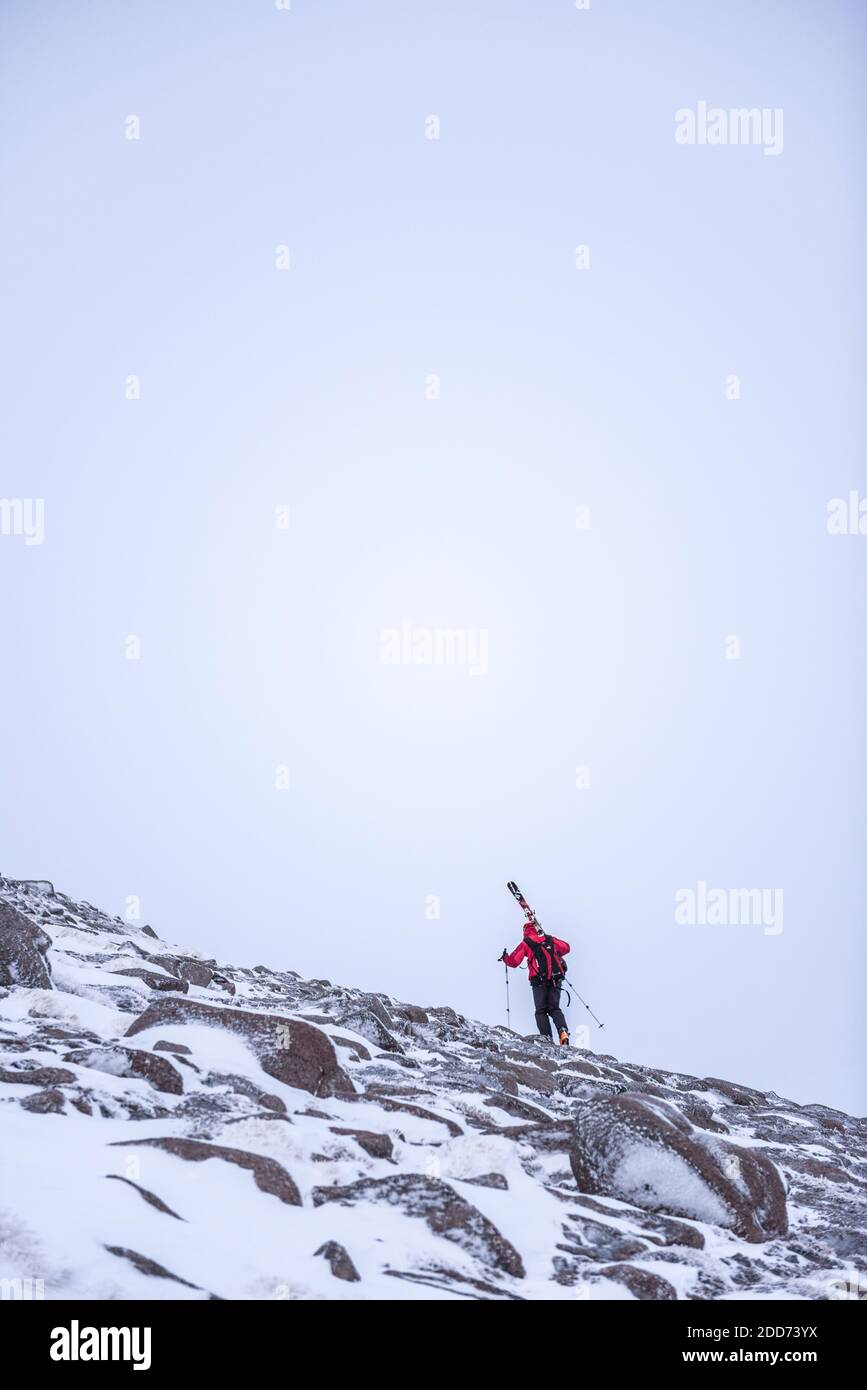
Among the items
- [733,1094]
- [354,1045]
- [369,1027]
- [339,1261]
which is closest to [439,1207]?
[339,1261]

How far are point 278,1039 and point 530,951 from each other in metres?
11.5

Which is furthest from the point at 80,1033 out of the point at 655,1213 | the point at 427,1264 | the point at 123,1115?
the point at 655,1213

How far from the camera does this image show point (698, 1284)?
215 inches

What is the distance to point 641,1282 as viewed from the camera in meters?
5.16

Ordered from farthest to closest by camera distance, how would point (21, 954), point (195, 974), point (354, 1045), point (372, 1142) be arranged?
point (195, 974)
point (354, 1045)
point (21, 954)
point (372, 1142)

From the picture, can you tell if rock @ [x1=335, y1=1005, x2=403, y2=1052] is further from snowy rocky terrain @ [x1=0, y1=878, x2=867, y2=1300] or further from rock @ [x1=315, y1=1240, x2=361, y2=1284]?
rock @ [x1=315, y1=1240, x2=361, y2=1284]

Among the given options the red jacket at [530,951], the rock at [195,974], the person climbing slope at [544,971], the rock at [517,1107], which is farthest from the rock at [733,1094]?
the rock at [195,974]

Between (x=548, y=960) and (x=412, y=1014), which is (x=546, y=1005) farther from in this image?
(x=412, y=1014)

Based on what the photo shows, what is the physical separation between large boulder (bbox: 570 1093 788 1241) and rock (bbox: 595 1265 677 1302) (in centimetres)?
129

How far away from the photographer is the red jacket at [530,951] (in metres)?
18.6

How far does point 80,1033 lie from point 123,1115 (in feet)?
5.89
